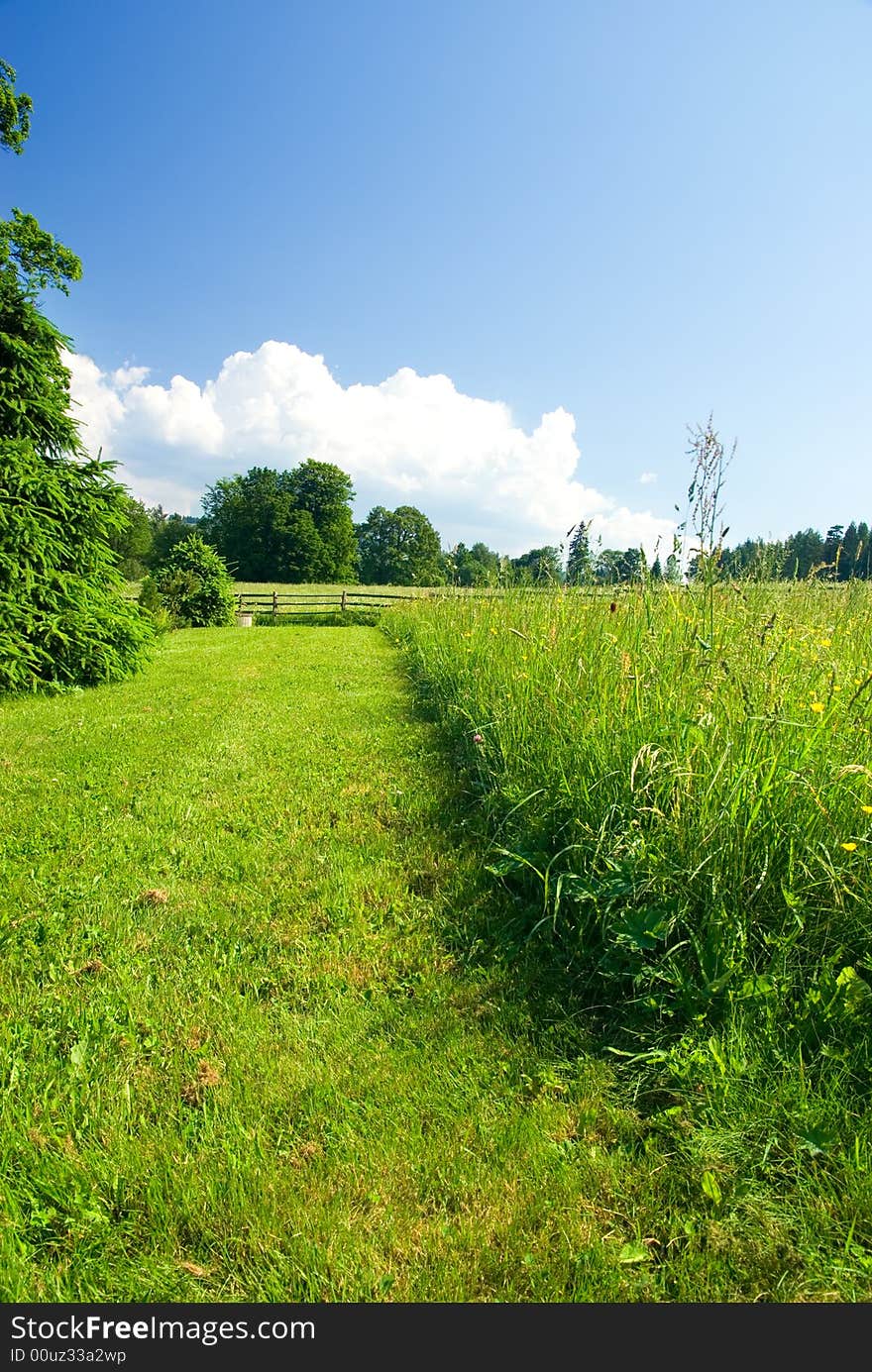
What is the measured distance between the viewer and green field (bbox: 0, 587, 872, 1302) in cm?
138

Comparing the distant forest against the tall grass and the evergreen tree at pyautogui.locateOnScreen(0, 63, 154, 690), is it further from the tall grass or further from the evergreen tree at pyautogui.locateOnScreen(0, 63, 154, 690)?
the tall grass

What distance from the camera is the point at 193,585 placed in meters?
21.6

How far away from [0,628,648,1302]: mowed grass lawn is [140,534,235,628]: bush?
18.9 m

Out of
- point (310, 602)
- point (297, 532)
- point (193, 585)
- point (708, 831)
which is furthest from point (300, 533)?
point (708, 831)

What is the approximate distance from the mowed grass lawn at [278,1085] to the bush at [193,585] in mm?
18912

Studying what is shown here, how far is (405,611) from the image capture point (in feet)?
56.6

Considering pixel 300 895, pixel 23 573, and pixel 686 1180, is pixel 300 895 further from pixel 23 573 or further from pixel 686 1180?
pixel 23 573

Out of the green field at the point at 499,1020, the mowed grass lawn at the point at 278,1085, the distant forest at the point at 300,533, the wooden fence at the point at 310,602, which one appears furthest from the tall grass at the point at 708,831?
the distant forest at the point at 300,533

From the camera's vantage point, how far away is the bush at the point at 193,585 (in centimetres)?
2130

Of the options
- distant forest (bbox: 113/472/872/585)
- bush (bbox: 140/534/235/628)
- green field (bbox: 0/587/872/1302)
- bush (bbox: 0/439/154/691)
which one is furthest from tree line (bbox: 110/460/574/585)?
green field (bbox: 0/587/872/1302)

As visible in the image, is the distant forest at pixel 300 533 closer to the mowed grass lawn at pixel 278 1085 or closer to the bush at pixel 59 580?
the bush at pixel 59 580

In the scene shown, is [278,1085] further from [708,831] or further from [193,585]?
[193,585]

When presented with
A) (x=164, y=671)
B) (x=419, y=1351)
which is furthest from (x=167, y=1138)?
(x=164, y=671)

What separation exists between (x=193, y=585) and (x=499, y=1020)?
2216cm
